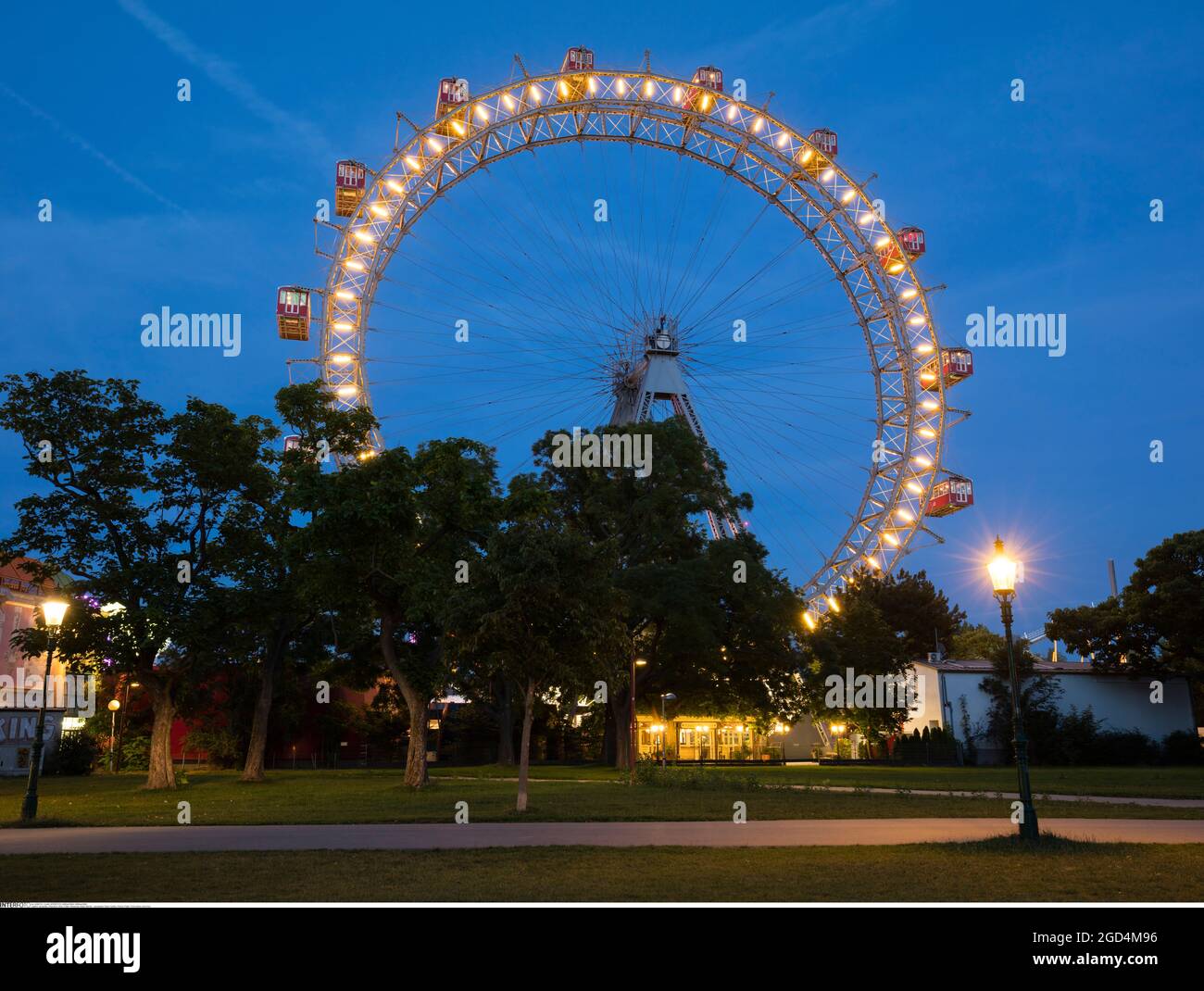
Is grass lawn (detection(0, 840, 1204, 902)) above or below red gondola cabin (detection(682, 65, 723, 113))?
below

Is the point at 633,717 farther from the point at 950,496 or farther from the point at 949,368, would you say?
the point at 949,368

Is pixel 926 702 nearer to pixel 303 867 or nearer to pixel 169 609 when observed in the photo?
pixel 169 609

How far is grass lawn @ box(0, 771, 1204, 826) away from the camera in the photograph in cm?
1995

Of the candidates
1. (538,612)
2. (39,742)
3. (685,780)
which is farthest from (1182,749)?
(39,742)

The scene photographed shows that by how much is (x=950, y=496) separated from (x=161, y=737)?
4103 cm

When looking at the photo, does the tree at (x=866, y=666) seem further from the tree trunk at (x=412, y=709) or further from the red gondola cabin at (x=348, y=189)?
the red gondola cabin at (x=348, y=189)

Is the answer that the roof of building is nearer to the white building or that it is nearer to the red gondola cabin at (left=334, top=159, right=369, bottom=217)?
the white building

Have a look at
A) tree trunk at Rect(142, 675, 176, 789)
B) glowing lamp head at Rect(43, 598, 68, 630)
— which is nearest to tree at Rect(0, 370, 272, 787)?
tree trunk at Rect(142, 675, 176, 789)

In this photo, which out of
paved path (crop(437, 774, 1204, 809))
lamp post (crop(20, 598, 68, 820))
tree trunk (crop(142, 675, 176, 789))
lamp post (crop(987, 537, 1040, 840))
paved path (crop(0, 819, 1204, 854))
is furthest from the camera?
tree trunk (crop(142, 675, 176, 789))

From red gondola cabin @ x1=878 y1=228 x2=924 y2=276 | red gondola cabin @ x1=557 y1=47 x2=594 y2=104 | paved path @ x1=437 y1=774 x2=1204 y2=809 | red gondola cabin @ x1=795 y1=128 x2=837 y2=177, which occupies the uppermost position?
red gondola cabin @ x1=557 y1=47 x2=594 y2=104

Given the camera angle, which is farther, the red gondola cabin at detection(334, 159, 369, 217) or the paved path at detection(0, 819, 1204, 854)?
the red gondola cabin at detection(334, 159, 369, 217)

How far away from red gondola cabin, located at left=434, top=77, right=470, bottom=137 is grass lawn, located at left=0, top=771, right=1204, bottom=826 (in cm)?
3102

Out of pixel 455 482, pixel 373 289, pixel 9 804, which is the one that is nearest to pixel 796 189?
pixel 373 289

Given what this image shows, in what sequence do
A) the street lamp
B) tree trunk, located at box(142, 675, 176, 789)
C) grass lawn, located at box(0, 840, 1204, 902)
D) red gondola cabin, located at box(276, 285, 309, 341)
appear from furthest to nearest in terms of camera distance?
the street lamp → red gondola cabin, located at box(276, 285, 309, 341) → tree trunk, located at box(142, 675, 176, 789) → grass lawn, located at box(0, 840, 1204, 902)
